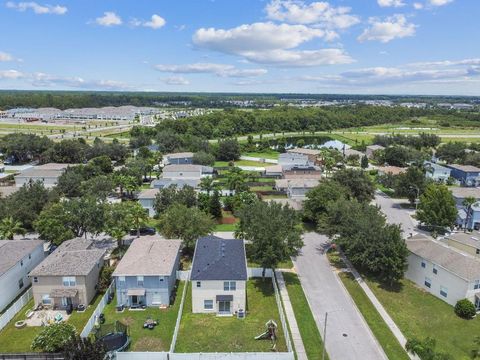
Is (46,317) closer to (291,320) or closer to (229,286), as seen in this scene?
(229,286)

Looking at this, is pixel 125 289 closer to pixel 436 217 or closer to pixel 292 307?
pixel 292 307

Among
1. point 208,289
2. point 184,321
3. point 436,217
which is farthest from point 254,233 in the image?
point 436,217

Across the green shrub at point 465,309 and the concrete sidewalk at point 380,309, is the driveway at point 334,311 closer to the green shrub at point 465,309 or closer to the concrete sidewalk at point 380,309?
the concrete sidewalk at point 380,309

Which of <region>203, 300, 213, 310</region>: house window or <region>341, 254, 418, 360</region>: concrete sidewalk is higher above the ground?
<region>203, 300, 213, 310</region>: house window

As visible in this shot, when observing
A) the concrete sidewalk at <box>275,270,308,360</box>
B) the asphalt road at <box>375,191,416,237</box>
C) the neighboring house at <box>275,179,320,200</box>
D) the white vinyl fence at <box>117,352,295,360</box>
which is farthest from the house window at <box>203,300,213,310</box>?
the neighboring house at <box>275,179,320,200</box>

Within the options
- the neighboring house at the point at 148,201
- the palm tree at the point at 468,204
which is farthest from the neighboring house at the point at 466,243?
the neighboring house at the point at 148,201

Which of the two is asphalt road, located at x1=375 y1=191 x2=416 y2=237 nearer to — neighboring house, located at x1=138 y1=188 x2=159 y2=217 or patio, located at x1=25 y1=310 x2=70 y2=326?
neighboring house, located at x1=138 y1=188 x2=159 y2=217
